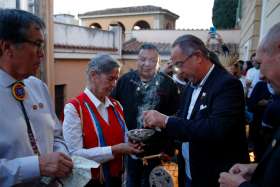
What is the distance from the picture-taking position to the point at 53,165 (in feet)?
5.16

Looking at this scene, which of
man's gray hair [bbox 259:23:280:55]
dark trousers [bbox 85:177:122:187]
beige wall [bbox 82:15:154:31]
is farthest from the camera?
beige wall [bbox 82:15:154:31]

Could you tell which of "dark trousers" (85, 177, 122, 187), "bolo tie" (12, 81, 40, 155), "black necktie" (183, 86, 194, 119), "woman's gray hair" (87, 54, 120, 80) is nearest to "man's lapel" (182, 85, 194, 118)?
"black necktie" (183, 86, 194, 119)

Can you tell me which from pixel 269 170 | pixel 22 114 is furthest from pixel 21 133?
pixel 269 170

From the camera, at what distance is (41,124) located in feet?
5.83

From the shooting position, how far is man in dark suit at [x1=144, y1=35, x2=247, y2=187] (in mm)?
2037

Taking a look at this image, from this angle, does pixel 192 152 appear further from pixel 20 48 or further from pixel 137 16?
pixel 137 16

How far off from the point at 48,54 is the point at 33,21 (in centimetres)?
831

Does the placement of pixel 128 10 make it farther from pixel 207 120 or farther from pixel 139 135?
pixel 207 120

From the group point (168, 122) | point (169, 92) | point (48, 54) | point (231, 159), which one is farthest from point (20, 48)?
point (48, 54)

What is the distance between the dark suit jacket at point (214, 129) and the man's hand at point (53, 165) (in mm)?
851

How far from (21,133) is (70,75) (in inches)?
417

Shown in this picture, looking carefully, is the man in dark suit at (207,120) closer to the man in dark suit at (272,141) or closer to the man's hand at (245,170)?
the man's hand at (245,170)

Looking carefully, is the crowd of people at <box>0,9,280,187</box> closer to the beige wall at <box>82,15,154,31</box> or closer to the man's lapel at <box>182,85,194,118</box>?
the man's lapel at <box>182,85,194,118</box>

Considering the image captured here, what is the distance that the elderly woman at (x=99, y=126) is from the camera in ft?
7.21
